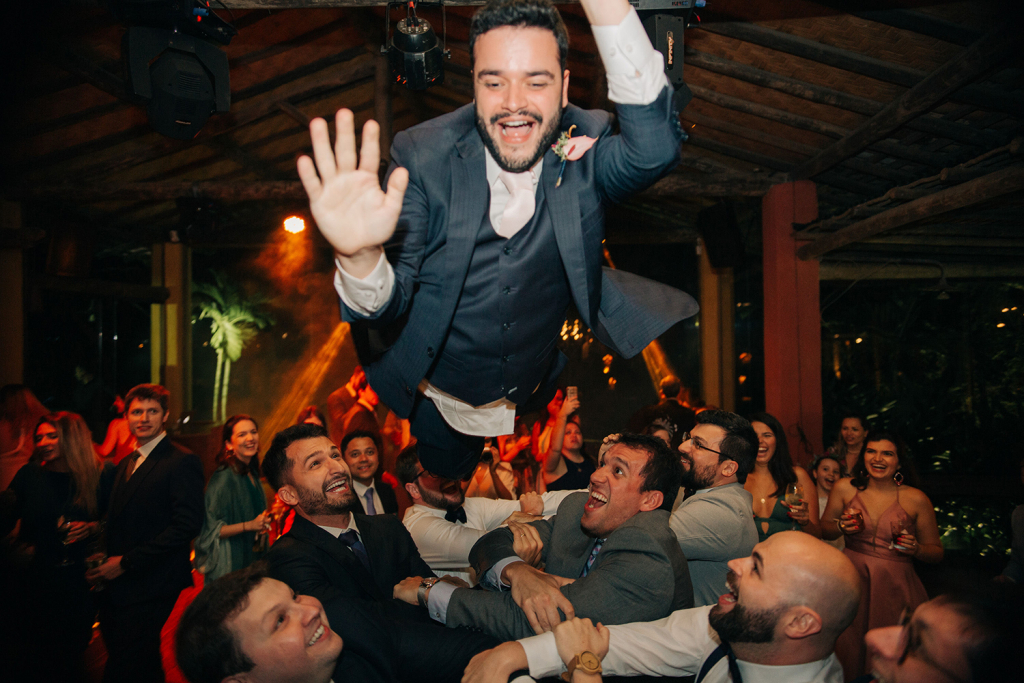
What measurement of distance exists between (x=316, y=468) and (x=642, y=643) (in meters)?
1.39

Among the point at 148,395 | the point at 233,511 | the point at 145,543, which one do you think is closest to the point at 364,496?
the point at 233,511

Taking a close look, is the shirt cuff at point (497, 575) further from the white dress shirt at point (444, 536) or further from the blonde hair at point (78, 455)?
the blonde hair at point (78, 455)

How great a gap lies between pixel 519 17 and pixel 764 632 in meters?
1.59

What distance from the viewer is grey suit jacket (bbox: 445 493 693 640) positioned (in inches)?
77.3

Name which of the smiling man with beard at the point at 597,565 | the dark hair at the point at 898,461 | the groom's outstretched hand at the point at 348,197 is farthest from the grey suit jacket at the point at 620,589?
the dark hair at the point at 898,461

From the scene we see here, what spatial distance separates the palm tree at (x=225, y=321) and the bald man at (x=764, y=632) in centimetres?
841

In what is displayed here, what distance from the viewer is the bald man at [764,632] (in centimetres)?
163

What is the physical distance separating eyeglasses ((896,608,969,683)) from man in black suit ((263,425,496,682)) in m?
1.15

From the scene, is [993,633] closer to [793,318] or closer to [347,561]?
[347,561]

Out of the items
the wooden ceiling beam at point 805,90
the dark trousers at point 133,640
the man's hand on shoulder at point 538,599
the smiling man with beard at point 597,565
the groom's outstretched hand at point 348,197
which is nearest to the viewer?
the groom's outstretched hand at point 348,197

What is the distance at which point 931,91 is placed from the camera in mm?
3795

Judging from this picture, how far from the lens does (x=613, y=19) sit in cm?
117

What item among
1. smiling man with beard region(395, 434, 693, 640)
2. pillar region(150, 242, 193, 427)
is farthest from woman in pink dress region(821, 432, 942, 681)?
pillar region(150, 242, 193, 427)

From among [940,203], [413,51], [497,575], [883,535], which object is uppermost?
[413,51]
